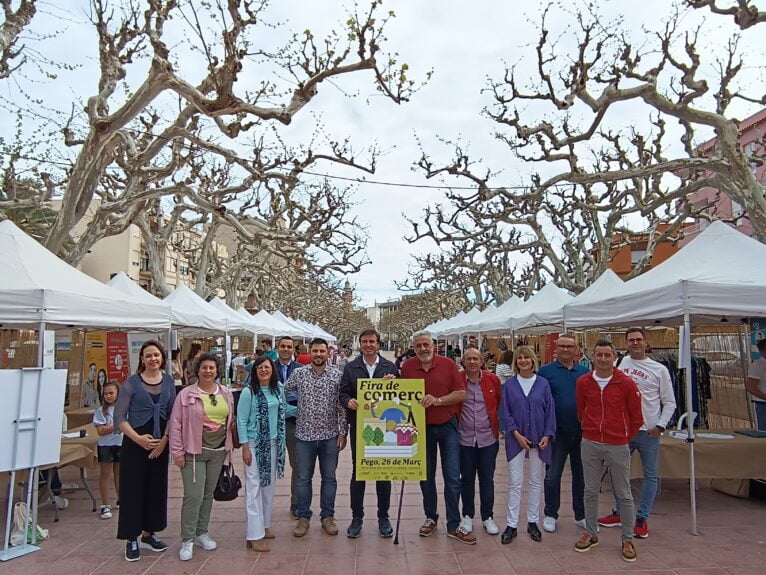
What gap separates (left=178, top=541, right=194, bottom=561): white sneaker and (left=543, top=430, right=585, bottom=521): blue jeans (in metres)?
3.32

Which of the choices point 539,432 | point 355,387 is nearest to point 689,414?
point 539,432

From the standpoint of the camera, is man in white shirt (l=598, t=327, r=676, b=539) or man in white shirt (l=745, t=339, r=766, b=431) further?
man in white shirt (l=745, t=339, r=766, b=431)

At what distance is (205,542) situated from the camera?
5.03m

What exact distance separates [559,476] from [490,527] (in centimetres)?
90

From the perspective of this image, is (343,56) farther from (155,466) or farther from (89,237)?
Answer: (155,466)

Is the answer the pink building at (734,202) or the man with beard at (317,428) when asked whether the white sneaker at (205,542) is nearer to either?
the man with beard at (317,428)

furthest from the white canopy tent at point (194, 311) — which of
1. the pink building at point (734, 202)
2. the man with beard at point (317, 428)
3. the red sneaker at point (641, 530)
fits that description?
the pink building at point (734, 202)

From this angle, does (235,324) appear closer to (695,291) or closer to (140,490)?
(140,490)

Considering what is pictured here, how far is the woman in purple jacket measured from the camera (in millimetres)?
5199

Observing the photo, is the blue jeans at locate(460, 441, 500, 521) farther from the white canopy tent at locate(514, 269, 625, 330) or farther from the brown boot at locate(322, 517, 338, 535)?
the white canopy tent at locate(514, 269, 625, 330)

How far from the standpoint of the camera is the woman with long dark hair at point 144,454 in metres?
4.82

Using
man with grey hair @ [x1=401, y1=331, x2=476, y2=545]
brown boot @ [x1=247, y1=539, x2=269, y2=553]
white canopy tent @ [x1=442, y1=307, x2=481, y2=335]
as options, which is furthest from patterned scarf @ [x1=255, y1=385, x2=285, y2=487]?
white canopy tent @ [x1=442, y1=307, x2=481, y2=335]

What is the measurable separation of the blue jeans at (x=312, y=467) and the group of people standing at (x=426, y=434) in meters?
0.01

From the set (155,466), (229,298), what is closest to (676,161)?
(155,466)
